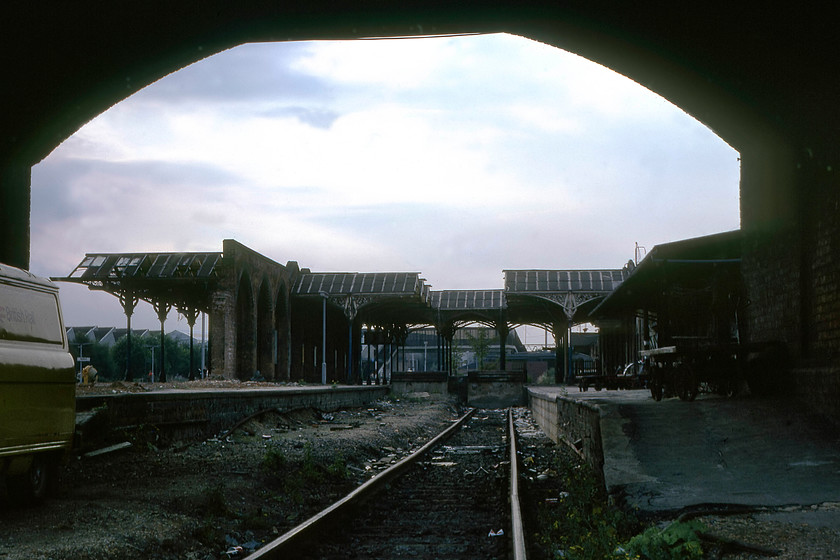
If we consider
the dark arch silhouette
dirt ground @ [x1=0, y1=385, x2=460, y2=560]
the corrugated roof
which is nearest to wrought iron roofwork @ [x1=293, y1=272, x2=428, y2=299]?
the corrugated roof

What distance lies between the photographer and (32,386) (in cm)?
596

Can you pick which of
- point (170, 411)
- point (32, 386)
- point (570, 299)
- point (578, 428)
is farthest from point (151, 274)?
point (32, 386)

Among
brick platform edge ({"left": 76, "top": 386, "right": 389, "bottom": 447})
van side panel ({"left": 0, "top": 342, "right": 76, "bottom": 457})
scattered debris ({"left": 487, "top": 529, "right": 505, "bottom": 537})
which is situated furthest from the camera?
brick platform edge ({"left": 76, "top": 386, "right": 389, "bottom": 447})

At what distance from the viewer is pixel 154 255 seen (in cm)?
2988

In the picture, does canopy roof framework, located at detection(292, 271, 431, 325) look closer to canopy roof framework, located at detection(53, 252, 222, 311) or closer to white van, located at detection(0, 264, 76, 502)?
canopy roof framework, located at detection(53, 252, 222, 311)

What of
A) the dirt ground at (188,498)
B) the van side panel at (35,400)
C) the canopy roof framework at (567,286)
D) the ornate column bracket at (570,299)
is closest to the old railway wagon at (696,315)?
the dirt ground at (188,498)

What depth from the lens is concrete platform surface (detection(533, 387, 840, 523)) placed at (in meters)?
5.86

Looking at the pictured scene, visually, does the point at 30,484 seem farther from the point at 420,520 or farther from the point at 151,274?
the point at 151,274

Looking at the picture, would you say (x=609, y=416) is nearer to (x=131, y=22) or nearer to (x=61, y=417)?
(x=61, y=417)

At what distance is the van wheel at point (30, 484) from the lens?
19.7ft

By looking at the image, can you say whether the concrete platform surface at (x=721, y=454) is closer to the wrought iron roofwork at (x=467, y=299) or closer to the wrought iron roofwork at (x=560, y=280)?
the wrought iron roofwork at (x=560, y=280)

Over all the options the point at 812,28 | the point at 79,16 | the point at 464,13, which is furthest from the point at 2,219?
the point at 812,28

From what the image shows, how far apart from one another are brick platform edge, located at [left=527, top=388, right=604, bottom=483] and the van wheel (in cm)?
508

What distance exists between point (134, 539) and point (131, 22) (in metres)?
4.86
